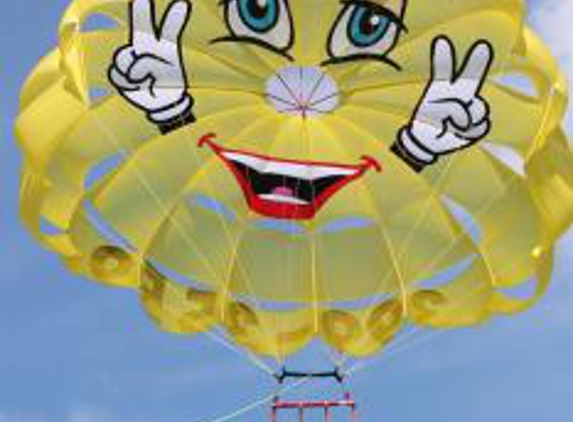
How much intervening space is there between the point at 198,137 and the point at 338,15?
89.7 inches

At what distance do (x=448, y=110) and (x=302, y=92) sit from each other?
5.91 feet

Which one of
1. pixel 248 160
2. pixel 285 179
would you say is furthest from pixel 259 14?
pixel 285 179

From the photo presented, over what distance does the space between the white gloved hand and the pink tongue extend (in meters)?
1.46

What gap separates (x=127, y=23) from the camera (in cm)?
2445

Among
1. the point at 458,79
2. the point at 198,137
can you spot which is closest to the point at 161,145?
the point at 198,137

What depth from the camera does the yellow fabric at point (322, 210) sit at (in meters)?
24.5

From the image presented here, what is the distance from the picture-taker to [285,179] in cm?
2536

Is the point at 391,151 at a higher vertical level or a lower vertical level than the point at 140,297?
higher

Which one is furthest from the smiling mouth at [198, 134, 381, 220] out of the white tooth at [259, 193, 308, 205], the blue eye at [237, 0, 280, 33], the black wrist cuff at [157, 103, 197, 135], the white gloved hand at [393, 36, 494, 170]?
the blue eye at [237, 0, 280, 33]

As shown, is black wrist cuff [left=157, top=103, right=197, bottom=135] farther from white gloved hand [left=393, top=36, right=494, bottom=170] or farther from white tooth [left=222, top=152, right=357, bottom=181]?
white gloved hand [left=393, top=36, right=494, bottom=170]

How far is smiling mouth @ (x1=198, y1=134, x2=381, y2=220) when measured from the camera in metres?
25.2

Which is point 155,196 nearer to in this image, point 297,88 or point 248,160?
point 248,160

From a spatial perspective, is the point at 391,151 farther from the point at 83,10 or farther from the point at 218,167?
the point at 83,10

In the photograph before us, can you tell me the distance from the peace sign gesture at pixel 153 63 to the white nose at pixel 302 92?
1.18 meters
